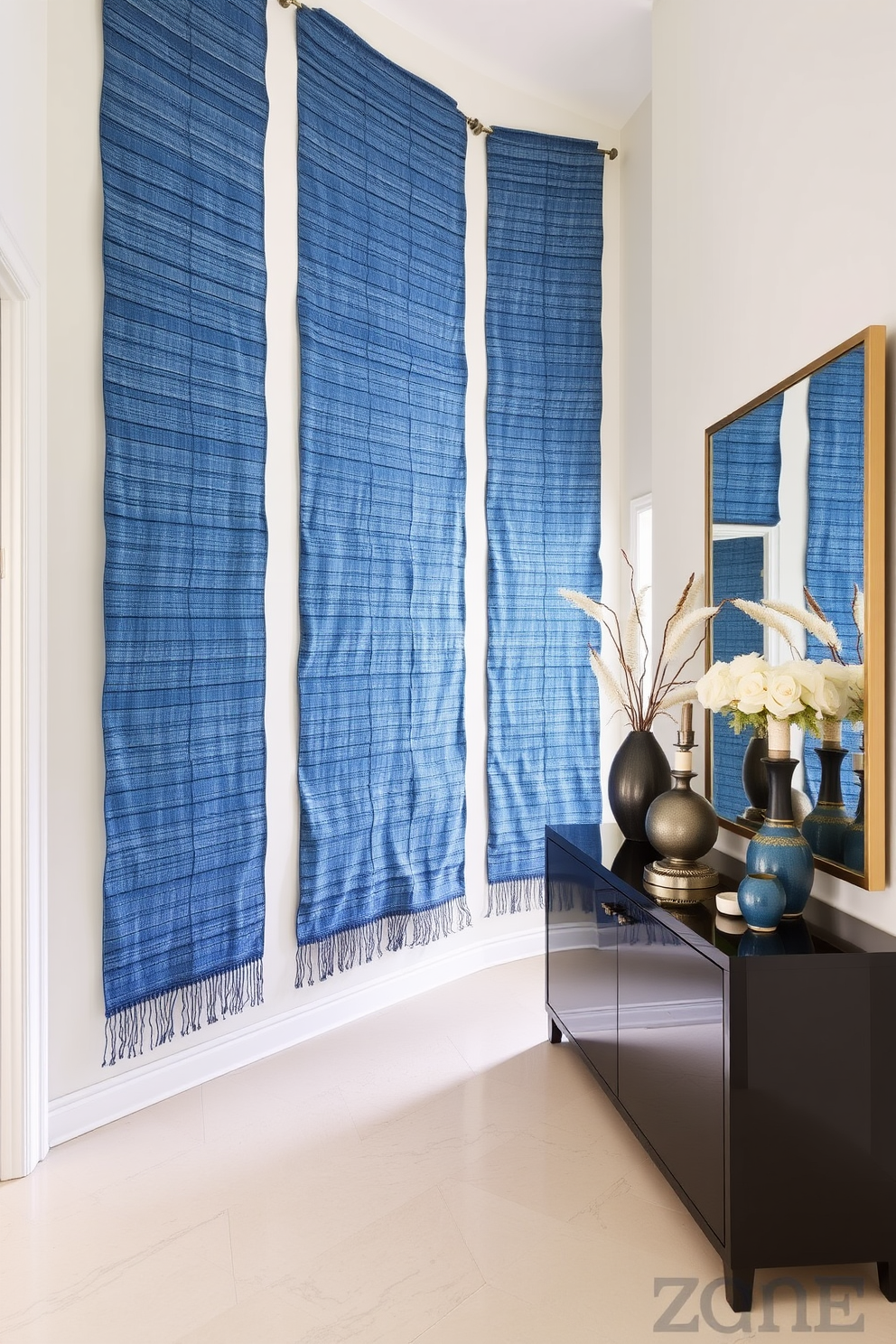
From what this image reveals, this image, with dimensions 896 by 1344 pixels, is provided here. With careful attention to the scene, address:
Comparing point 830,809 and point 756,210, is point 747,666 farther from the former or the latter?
point 756,210

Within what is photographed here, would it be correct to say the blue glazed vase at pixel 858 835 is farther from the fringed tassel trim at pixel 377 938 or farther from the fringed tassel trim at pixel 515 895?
the fringed tassel trim at pixel 515 895

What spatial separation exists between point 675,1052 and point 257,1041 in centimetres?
143

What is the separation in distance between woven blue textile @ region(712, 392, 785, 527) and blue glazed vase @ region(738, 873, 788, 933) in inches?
35.1

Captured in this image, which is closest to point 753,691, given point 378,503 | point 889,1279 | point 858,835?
point 858,835

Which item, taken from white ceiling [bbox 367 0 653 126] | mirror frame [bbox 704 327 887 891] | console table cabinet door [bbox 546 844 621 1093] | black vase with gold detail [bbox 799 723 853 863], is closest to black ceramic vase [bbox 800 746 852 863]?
black vase with gold detail [bbox 799 723 853 863]

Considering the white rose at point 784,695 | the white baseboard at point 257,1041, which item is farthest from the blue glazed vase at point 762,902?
the white baseboard at point 257,1041

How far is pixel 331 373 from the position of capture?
10.4 ft

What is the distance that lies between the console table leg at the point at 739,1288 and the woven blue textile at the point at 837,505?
35.0 inches

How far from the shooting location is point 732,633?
2539mm

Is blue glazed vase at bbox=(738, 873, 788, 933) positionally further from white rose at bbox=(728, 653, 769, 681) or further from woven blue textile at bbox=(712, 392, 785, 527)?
woven blue textile at bbox=(712, 392, 785, 527)

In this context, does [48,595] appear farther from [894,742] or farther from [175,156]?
[894,742]

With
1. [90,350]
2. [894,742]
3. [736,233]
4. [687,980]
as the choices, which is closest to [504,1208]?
[687,980]

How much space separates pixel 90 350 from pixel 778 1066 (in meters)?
2.25

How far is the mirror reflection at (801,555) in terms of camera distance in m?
1.97
